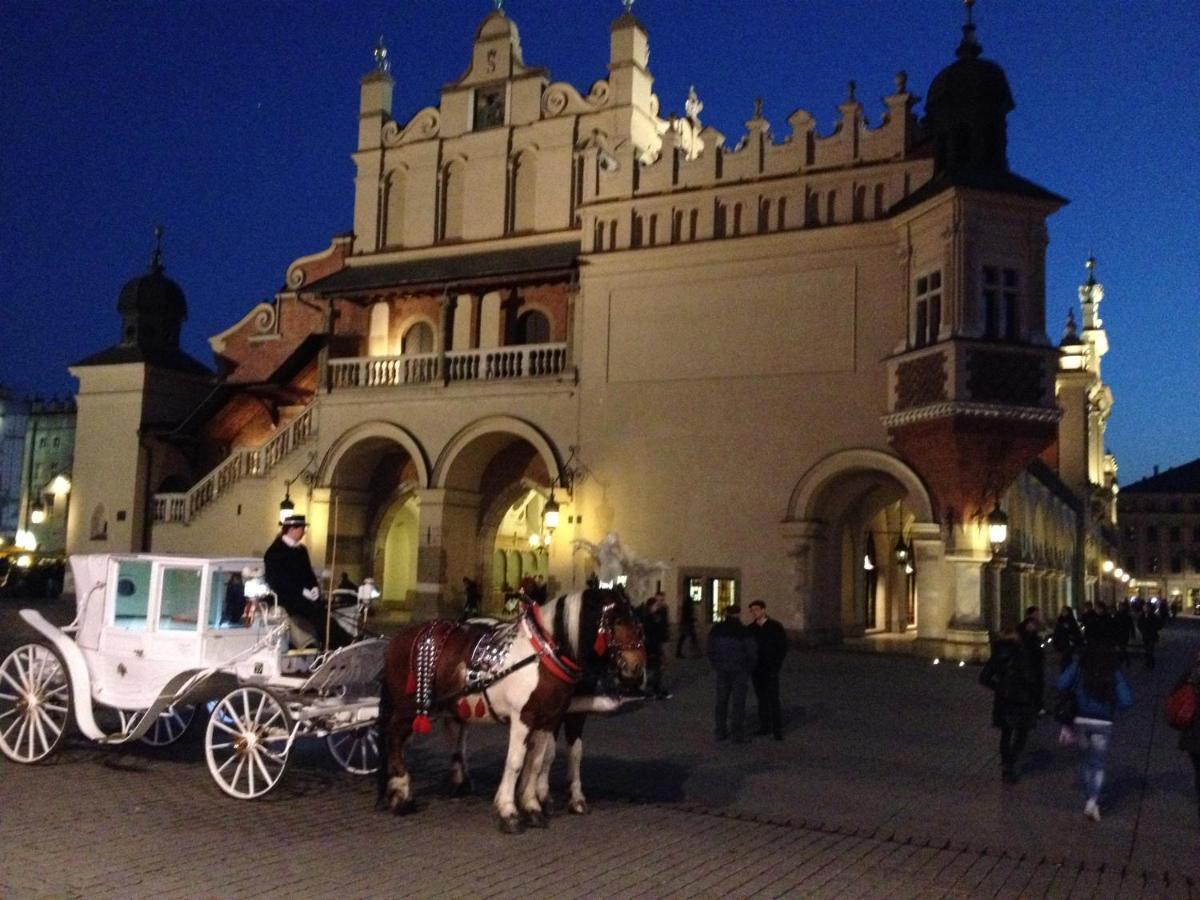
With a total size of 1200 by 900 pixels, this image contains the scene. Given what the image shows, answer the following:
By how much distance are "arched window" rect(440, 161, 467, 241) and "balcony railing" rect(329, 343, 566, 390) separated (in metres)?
4.05

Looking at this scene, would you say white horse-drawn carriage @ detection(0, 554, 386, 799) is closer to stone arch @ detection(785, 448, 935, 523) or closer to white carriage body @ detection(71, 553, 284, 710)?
white carriage body @ detection(71, 553, 284, 710)

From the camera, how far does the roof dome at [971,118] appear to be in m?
23.6

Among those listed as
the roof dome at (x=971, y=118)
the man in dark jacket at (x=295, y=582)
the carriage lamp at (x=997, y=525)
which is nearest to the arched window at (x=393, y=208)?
the roof dome at (x=971, y=118)

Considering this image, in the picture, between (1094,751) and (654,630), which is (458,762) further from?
(654,630)

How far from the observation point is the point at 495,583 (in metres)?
32.7

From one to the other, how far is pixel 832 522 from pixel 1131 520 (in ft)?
349

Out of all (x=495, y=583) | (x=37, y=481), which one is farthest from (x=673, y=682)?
(x=37, y=481)

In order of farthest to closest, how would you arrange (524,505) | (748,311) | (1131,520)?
(1131,520)
(524,505)
(748,311)

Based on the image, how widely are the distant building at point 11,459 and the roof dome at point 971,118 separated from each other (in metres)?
59.9

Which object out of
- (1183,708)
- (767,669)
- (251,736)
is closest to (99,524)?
(767,669)

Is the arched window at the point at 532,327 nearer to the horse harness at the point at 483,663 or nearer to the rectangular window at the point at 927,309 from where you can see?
the rectangular window at the point at 927,309

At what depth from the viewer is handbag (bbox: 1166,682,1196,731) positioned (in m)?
9.01

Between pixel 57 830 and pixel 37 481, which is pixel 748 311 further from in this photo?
pixel 37 481

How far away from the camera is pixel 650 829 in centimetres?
873
